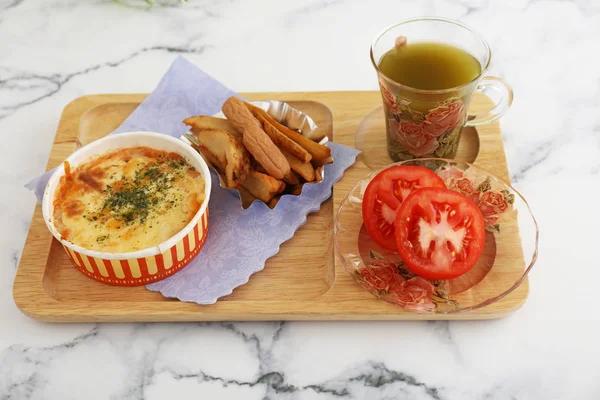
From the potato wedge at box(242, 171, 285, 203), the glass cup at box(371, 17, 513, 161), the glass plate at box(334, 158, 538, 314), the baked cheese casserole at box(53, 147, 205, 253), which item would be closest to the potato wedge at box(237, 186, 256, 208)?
the potato wedge at box(242, 171, 285, 203)

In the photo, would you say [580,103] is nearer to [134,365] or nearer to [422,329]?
[422,329]

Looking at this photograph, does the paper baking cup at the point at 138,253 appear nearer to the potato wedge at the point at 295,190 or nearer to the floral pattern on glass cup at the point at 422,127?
the potato wedge at the point at 295,190

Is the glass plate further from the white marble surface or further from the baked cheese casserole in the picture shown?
the baked cheese casserole

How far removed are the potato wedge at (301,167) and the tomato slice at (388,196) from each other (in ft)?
0.60

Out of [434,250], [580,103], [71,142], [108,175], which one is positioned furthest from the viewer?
[580,103]

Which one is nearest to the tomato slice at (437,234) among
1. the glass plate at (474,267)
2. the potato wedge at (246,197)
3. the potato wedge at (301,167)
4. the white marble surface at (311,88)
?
the glass plate at (474,267)

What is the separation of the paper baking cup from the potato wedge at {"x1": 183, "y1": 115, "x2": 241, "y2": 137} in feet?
0.27

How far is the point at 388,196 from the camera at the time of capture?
1766 mm

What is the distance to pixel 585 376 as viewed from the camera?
1.65 metres

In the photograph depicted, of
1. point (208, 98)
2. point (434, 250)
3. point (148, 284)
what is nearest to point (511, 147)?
point (434, 250)

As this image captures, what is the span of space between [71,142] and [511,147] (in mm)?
1268

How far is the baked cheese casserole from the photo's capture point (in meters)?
1.76

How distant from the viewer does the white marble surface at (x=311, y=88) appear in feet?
5.45

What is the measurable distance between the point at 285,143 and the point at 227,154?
154mm
